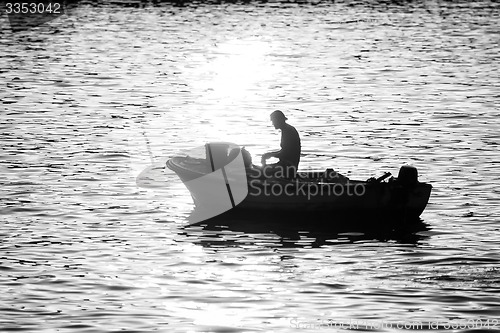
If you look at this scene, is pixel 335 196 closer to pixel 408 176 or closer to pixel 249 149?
pixel 408 176

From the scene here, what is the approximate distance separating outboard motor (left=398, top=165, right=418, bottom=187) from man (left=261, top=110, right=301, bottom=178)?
2477mm

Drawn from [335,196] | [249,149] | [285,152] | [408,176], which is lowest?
[249,149]

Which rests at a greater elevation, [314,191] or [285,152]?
[285,152]

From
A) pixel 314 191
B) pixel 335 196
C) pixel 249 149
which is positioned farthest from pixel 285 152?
pixel 249 149

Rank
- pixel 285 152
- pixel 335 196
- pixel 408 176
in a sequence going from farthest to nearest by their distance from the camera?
pixel 285 152, pixel 335 196, pixel 408 176

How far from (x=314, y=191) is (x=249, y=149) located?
10433 millimetres

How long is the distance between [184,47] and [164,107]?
2136 cm

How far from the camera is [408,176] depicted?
2408cm

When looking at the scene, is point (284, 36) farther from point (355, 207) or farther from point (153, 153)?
point (355, 207)

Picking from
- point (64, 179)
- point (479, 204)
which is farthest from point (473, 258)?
point (64, 179)

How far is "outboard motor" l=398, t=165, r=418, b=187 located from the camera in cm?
2408

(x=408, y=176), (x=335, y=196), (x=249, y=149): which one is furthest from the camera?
(x=249, y=149)

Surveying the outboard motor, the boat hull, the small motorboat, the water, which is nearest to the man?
the small motorboat

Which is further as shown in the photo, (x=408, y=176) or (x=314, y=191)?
(x=314, y=191)
